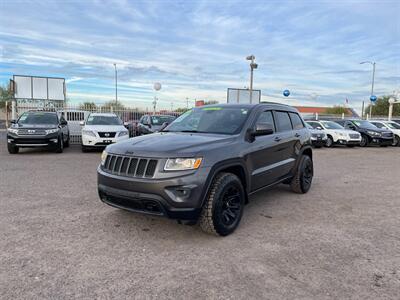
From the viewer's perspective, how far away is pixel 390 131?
1884 centimetres

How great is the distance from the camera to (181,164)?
12.3ft

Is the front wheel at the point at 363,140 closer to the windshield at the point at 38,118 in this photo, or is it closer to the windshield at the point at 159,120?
the windshield at the point at 159,120

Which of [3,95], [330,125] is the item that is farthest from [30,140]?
[3,95]

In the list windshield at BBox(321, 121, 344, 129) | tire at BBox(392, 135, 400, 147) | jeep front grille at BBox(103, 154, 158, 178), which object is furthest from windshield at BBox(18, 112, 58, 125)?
tire at BBox(392, 135, 400, 147)

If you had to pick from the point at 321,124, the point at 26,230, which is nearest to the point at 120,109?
the point at 321,124

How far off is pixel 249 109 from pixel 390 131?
17122 mm

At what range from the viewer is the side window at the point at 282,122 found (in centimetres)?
578

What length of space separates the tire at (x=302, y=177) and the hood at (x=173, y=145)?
2.48 metres

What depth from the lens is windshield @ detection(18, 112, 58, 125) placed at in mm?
12328

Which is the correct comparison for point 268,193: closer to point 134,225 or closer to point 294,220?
point 294,220

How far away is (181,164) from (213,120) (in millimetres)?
1572

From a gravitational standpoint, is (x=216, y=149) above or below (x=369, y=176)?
above

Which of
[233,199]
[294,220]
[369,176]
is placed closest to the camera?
[233,199]

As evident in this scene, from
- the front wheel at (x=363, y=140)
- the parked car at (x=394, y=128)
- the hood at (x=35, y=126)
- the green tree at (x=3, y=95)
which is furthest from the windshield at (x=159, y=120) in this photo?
the green tree at (x=3, y=95)
